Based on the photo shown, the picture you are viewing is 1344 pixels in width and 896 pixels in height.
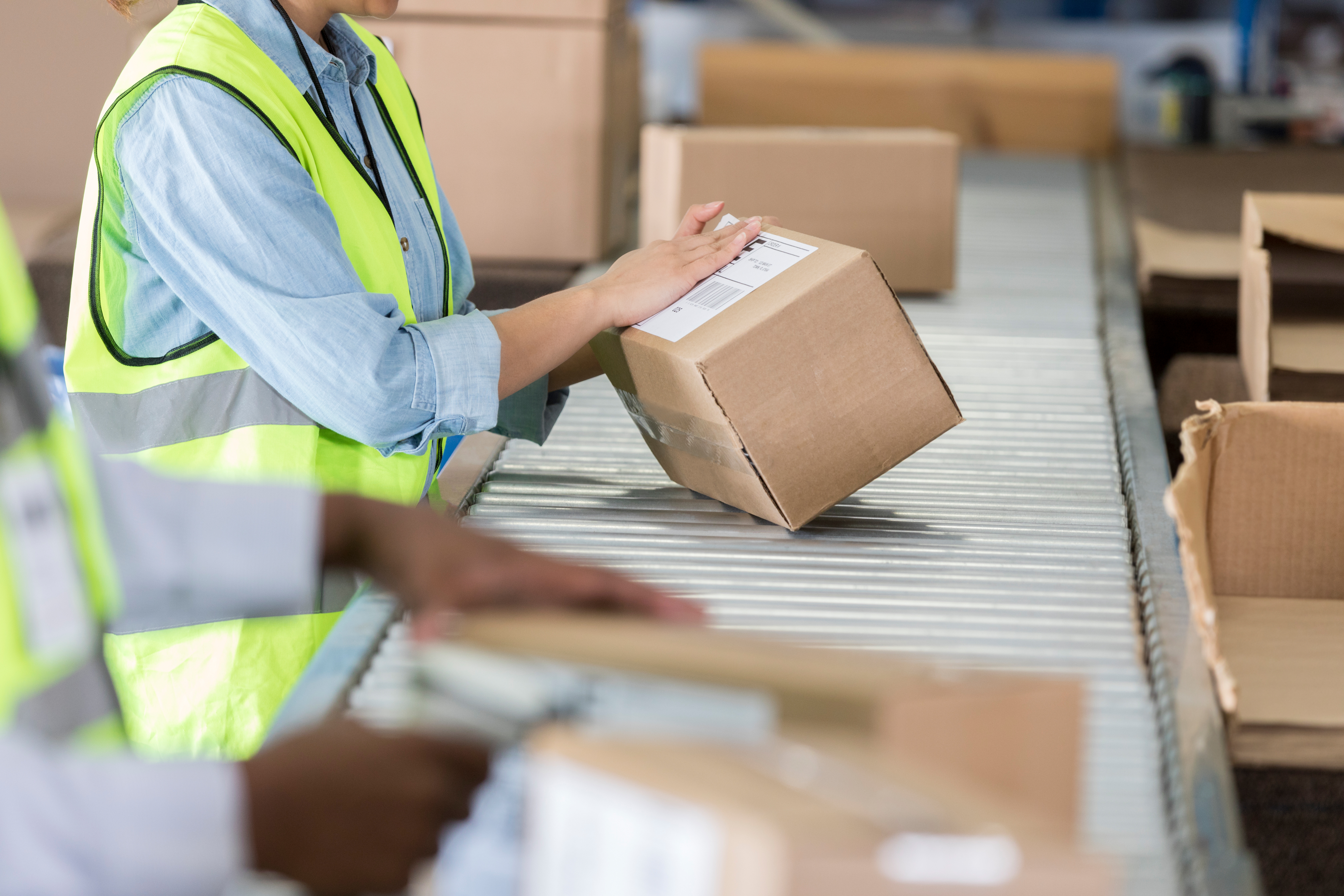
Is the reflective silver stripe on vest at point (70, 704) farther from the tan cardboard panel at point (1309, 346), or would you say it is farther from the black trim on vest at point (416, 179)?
the tan cardboard panel at point (1309, 346)

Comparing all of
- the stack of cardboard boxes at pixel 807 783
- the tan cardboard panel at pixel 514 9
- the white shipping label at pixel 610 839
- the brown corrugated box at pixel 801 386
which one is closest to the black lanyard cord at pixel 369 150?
the brown corrugated box at pixel 801 386

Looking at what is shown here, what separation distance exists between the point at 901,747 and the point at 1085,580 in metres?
0.83

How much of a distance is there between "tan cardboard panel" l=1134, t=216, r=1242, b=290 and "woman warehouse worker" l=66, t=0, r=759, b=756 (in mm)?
1311

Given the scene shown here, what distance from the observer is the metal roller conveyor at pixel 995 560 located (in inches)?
41.2

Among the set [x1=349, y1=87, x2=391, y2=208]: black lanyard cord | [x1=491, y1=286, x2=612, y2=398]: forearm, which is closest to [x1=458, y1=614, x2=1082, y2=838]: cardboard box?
[x1=491, y1=286, x2=612, y2=398]: forearm

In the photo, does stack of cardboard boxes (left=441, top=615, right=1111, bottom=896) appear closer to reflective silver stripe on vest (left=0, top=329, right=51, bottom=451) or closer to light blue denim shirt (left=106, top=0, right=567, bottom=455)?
reflective silver stripe on vest (left=0, top=329, right=51, bottom=451)

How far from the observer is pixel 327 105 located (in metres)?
1.48

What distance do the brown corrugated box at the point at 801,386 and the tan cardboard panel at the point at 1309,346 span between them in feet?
2.39

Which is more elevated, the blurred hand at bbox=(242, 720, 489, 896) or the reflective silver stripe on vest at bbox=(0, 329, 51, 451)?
the reflective silver stripe on vest at bbox=(0, 329, 51, 451)

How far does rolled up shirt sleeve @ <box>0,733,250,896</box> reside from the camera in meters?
0.63

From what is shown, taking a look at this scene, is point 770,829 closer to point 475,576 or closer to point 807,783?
point 807,783

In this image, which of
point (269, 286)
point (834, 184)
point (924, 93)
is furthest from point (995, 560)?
point (924, 93)

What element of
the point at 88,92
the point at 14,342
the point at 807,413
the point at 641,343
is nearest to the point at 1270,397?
the point at 807,413

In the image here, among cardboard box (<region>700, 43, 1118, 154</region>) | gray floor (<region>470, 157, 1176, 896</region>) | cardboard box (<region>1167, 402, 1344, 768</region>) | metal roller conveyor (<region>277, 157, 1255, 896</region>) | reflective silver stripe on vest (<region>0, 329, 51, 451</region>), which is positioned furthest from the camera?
cardboard box (<region>700, 43, 1118, 154</region>)
